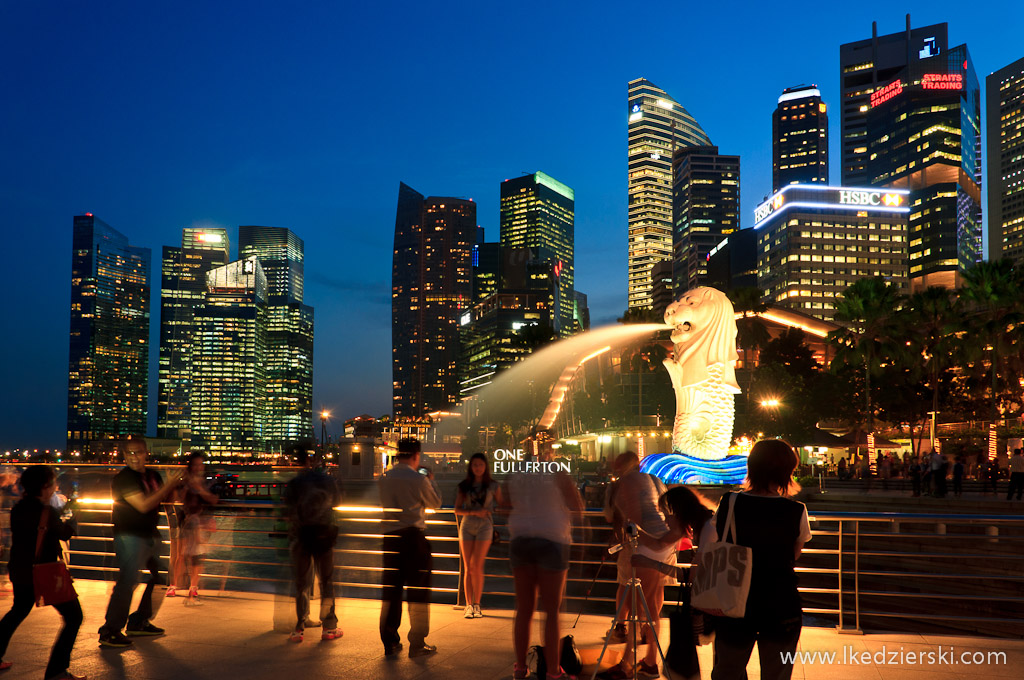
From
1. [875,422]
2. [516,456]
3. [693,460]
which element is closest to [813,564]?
[693,460]

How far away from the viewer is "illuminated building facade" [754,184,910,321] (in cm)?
16912

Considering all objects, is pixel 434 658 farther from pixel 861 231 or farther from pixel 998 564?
pixel 861 231

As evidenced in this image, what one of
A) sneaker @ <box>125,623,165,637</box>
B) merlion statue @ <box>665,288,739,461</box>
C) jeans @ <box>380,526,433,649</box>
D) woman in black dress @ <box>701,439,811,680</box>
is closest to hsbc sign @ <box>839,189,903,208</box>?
merlion statue @ <box>665,288,739,461</box>

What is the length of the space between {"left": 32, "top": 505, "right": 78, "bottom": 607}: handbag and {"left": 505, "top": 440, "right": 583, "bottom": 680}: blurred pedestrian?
3404 mm

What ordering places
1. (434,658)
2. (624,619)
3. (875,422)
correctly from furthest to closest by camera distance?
(875,422), (434,658), (624,619)

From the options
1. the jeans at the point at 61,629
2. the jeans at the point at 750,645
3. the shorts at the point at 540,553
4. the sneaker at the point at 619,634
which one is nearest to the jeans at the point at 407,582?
the shorts at the point at 540,553

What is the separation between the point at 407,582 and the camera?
7457mm

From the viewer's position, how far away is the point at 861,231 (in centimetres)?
17450

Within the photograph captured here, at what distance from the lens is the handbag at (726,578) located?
4453mm

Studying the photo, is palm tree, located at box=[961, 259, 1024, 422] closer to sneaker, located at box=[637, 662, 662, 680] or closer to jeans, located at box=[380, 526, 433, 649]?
sneaker, located at box=[637, 662, 662, 680]

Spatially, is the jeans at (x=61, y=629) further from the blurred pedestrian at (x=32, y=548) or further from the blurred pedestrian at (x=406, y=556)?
the blurred pedestrian at (x=406, y=556)

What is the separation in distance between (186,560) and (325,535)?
316cm

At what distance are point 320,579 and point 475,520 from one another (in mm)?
1794

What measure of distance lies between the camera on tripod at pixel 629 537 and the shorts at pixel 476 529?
7.27 ft
